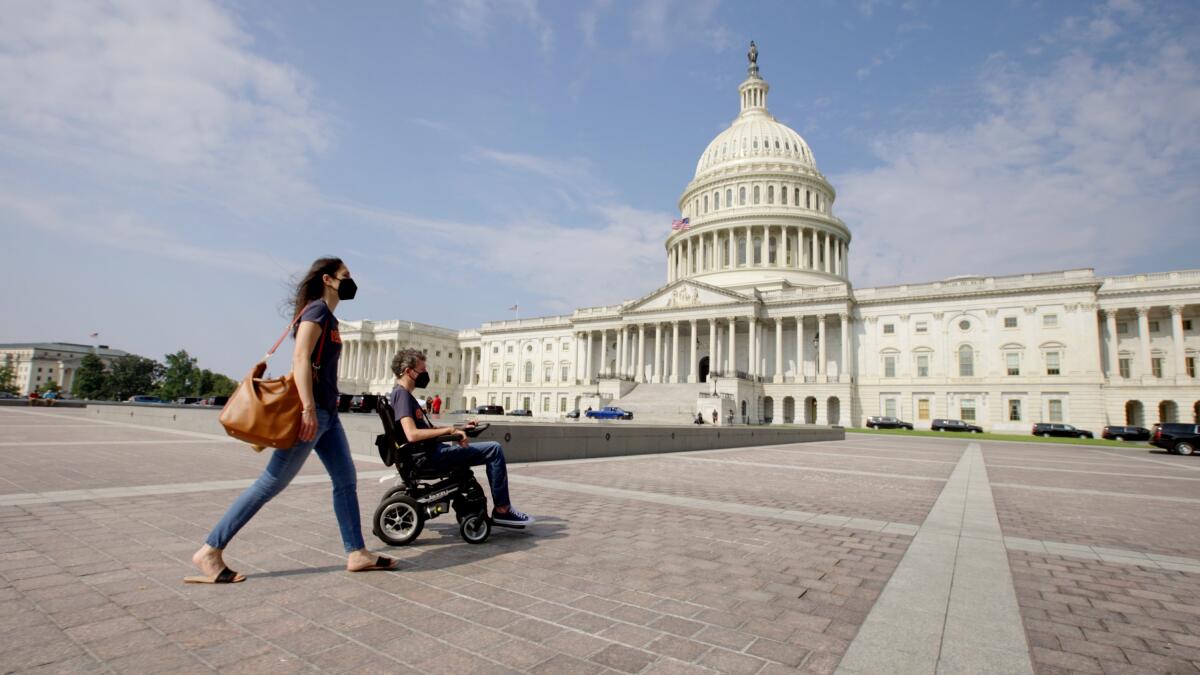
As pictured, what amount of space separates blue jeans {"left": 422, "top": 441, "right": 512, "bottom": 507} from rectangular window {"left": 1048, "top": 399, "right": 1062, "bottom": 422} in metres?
62.1

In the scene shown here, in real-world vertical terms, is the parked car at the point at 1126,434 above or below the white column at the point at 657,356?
below

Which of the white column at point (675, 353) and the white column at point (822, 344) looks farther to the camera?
the white column at point (675, 353)

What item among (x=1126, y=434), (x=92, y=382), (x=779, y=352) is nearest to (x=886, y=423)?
(x=779, y=352)

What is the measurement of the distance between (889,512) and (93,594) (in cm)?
927

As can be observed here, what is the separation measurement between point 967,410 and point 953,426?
5.40m

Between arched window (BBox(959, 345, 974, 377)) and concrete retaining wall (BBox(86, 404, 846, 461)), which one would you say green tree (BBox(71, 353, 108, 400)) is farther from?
arched window (BBox(959, 345, 974, 377))

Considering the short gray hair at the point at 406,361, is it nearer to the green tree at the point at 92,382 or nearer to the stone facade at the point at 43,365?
the green tree at the point at 92,382

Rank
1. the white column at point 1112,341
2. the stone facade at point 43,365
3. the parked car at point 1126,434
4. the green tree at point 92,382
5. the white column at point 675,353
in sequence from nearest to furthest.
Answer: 1. the parked car at point 1126,434
2. the white column at point 1112,341
3. the white column at point 675,353
4. the green tree at point 92,382
5. the stone facade at point 43,365

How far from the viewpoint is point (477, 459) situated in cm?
586

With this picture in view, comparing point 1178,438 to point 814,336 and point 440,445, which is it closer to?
point 814,336

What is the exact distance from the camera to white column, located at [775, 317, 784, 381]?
62438 millimetres

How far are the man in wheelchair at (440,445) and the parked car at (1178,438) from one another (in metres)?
37.8

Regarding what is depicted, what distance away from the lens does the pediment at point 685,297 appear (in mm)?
64000

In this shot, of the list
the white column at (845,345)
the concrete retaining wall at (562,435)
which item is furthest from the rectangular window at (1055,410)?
the concrete retaining wall at (562,435)
